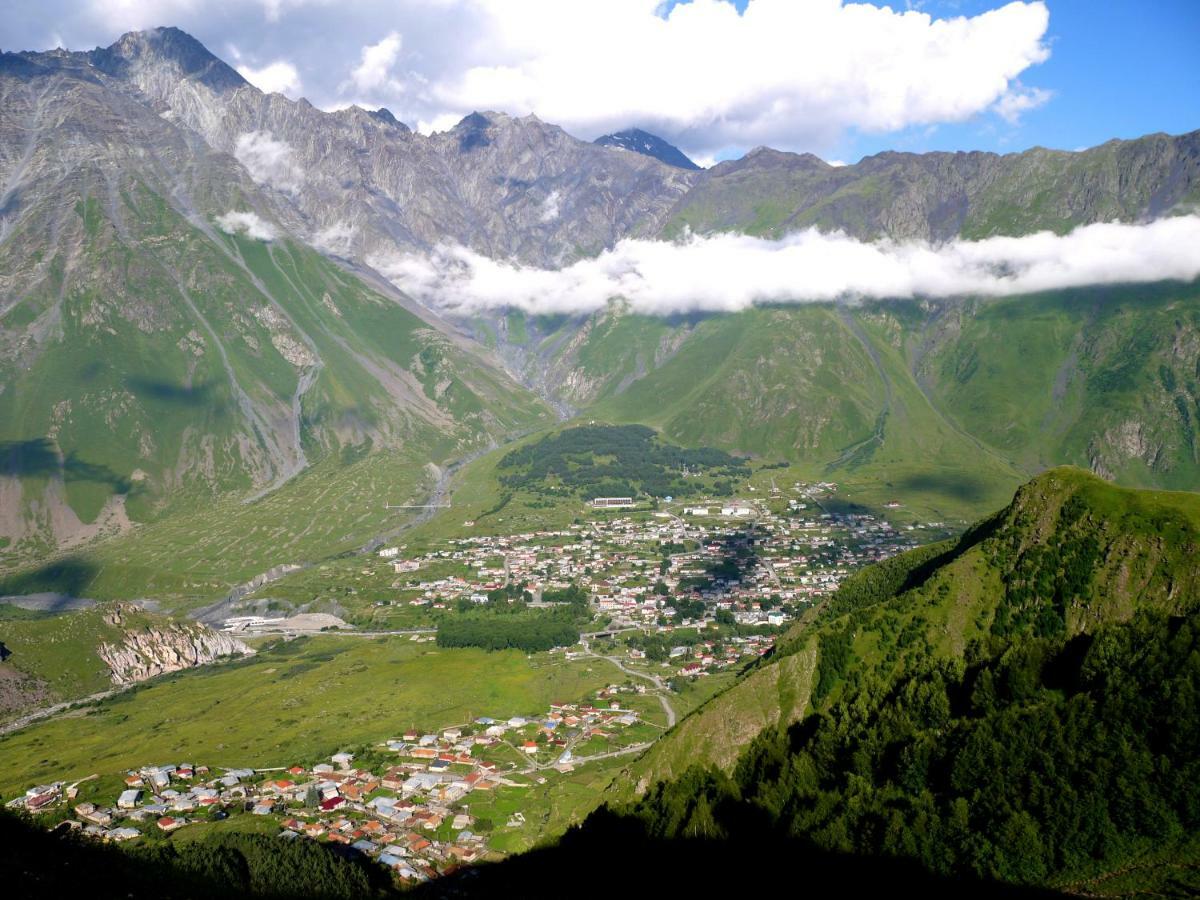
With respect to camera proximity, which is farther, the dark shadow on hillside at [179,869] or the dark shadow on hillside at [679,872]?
the dark shadow on hillside at [179,869]

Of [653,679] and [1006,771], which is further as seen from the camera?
[653,679]

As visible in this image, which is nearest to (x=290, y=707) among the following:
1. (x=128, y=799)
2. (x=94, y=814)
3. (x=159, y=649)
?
(x=128, y=799)

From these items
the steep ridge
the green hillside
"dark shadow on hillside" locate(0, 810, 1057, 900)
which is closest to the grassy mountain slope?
A: the green hillside

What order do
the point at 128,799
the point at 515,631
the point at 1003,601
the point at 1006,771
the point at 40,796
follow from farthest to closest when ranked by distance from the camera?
1. the point at 515,631
2. the point at 40,796
3. the point at 128,799
4. the point at 1003,601
5. the point at 1006,771

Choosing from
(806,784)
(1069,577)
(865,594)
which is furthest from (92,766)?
(1069,577)

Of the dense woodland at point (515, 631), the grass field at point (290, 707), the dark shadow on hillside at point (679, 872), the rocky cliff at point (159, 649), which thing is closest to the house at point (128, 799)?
the grass field at point (290, 707)

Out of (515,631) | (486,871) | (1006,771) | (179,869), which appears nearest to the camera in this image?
(1006,771)

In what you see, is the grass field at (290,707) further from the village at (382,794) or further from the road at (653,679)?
the village at (382,794)

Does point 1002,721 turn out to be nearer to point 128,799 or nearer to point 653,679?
point 653,679

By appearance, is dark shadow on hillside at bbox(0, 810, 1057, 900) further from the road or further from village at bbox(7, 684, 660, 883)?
the road

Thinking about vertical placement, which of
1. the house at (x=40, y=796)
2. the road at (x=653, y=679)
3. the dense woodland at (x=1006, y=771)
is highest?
the dense woodland at (x=1006, y=771)

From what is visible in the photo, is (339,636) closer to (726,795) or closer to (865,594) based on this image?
(865,594)
